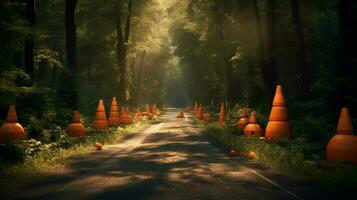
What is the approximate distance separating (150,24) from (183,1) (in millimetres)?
10079

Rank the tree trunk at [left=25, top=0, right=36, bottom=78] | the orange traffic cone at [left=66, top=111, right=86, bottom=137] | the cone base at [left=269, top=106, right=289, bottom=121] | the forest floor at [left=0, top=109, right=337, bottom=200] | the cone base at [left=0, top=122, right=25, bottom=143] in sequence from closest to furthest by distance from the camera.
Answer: the forest floor at [left=0, top=109, right=337, bottom=200] < the cone base at [left=0, top=122, right=25, bottom=143] < the cone base at [left=269, top=106, right=289, bottom=121] < the orange traffic cone at [left=66, top=111, right=86, bottom=137] < the tree trunk at [left=25, top=0, right=36, bottom=78]

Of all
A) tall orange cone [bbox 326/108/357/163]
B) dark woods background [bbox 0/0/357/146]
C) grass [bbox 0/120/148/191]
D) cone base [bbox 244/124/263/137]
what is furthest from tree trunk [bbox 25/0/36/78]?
tall orange cone [bbox 326/108/357/163]

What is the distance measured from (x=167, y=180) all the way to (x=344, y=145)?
4.44 m

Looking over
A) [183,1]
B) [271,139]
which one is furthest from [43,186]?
[183,1]

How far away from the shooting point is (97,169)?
43.0 feet

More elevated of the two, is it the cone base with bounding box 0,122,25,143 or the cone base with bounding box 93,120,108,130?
the cone base with bounding box 0,122,25,143

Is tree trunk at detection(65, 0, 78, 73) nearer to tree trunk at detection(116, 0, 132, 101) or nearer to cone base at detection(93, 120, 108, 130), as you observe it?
cone base at detection(93, 120, 108, 130)

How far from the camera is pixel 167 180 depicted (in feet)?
35.9

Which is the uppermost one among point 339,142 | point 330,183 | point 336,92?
point 336,92

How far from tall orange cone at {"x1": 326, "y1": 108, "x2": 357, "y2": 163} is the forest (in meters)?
0.48

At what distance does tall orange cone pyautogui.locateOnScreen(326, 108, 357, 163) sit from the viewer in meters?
11.4

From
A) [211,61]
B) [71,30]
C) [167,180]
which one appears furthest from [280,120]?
[211,61]

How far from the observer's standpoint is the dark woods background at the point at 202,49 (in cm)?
1636

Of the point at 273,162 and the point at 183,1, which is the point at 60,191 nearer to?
the point at 273,162
